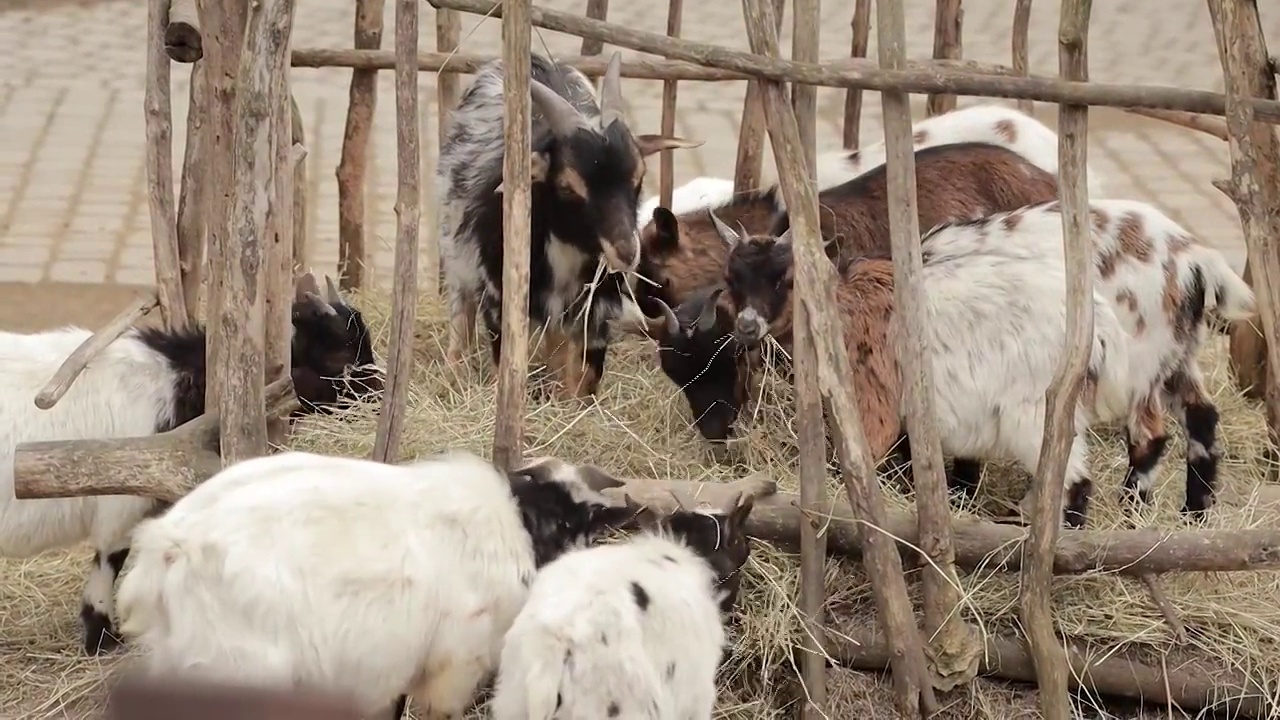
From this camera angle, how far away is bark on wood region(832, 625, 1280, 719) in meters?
4.37

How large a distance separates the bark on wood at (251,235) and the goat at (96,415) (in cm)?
59

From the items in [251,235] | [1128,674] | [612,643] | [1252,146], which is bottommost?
[1128,674]

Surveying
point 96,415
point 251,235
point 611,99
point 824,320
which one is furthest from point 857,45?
point 96,415

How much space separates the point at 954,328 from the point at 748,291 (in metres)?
0.73

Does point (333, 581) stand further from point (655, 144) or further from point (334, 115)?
point (334, 115)

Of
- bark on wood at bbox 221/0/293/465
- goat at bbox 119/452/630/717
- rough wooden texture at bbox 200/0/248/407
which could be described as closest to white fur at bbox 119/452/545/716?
goat at bbox 119/452/630/717

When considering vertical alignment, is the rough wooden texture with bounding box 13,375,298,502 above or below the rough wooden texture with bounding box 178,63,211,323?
below

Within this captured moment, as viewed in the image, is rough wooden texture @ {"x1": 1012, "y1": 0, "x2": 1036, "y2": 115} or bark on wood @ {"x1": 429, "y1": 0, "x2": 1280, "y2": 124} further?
rough wooden texture @ {"x1": 1012, "y1": 0, "x2": 1036, "y2": 115}

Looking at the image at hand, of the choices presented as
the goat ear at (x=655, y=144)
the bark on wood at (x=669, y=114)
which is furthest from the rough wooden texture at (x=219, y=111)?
the bark on wood at (x=669, y=114)

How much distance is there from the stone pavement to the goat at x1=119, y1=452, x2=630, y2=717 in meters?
4.22

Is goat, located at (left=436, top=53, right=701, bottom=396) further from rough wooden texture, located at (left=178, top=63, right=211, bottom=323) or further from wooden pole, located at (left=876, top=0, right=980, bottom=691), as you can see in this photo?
wooden pole, located at (left=876, top=0, right=980, bottom=691)

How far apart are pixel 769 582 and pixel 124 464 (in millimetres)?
1900

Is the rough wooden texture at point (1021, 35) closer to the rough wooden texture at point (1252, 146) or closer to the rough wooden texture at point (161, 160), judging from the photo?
the rough wooden texture at point (1252, 146)

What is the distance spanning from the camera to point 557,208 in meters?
5.45
